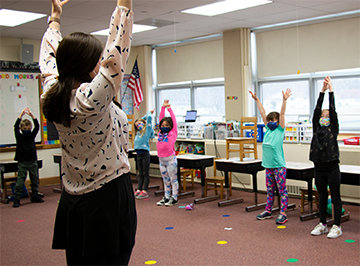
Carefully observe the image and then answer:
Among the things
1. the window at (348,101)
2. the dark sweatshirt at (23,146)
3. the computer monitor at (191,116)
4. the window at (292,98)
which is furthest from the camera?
the computer monitor at (191,116)

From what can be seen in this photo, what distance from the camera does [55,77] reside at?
50.6 inches

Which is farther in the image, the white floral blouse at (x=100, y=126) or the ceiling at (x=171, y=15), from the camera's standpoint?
the ceiling at (x=171, y=15)

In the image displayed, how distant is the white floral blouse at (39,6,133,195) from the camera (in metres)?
1.04

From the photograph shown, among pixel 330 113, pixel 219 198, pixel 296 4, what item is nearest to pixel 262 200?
pixel 219 198

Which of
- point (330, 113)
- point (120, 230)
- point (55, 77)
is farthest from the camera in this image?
point (330, 113)

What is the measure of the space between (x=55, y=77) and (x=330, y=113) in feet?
11.7

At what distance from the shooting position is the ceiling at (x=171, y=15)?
228 inches

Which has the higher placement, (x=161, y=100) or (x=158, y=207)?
(x=161, y=100)

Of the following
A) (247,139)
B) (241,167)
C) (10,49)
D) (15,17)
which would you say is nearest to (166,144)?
(241,167)

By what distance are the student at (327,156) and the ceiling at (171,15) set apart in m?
2.46

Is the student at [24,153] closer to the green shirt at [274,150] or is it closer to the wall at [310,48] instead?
the green shirt at [274,150]

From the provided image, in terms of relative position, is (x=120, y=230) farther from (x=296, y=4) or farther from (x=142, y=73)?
(x=142, y=73)

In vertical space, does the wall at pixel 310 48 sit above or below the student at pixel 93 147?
above

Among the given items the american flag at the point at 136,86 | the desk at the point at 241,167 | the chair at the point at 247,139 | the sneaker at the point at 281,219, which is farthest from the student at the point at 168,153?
the american flag at the point at 136,86
